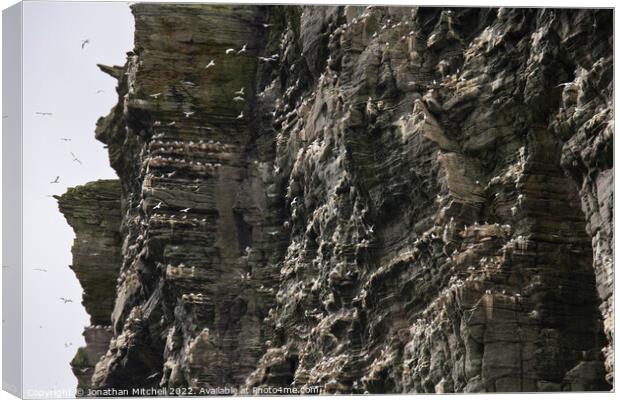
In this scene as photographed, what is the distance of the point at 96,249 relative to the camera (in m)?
118

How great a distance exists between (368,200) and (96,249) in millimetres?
37234

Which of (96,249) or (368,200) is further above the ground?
(96,249)

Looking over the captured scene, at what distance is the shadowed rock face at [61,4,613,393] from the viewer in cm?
7369

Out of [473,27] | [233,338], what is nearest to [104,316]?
[233,338]

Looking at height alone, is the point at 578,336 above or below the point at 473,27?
below

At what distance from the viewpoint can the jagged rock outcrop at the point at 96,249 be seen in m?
115

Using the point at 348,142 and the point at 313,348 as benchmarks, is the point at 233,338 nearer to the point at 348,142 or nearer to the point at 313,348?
the point at 313,348

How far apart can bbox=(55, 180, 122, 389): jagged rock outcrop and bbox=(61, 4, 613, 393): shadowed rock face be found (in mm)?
5552

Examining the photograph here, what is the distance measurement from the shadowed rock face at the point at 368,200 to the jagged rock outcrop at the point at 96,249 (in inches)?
219

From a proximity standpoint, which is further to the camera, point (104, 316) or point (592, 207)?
point (104, 316)

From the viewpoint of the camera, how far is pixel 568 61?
73.4 m

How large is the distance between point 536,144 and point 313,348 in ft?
55.0

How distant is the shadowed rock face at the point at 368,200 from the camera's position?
73.7m

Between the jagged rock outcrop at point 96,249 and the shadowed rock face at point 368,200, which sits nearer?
the shadowed rock face at point 368,200
